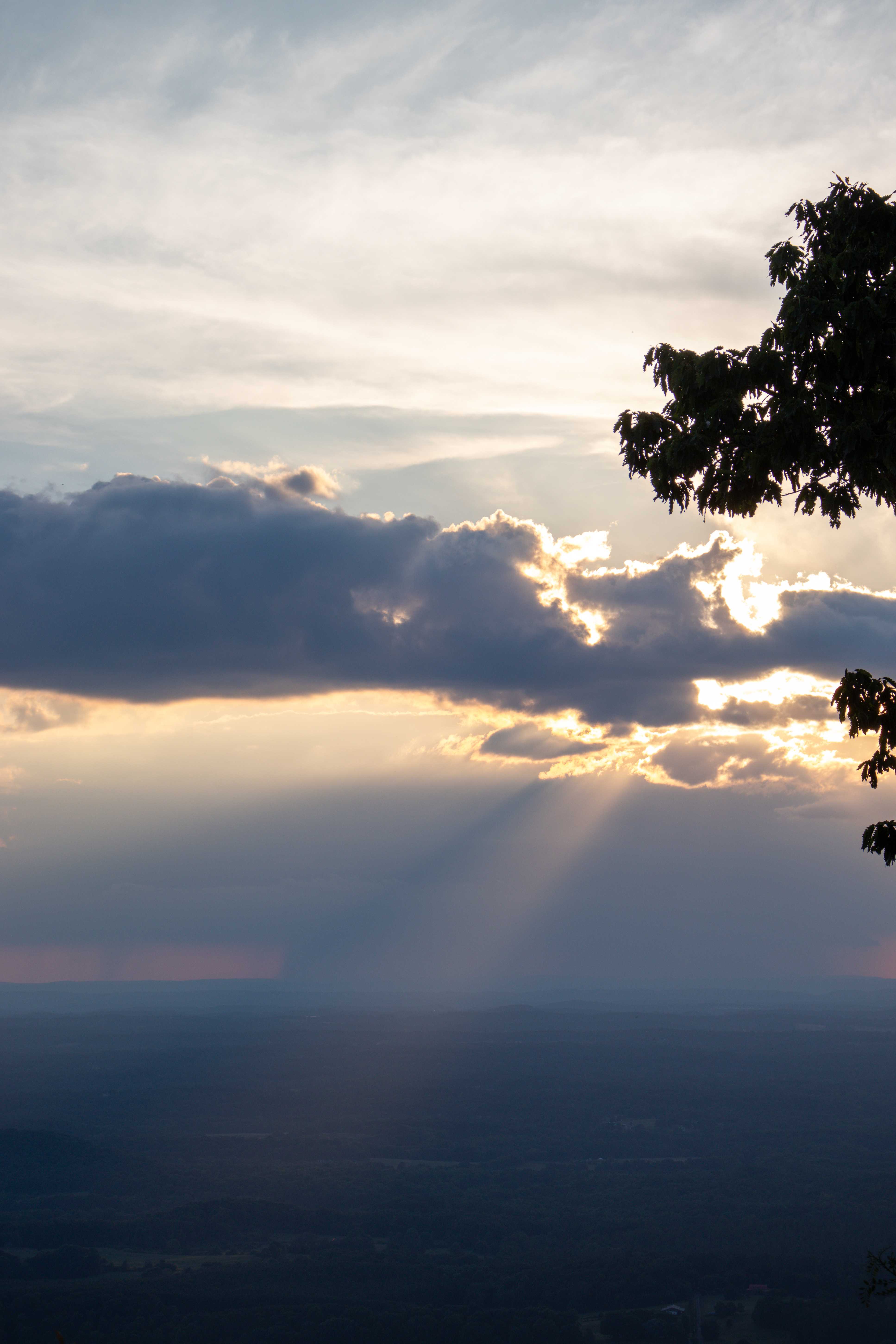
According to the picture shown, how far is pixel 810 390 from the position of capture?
838 inches

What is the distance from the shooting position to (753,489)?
73.4 feet

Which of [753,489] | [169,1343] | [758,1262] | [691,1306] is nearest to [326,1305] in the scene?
[169,1343]

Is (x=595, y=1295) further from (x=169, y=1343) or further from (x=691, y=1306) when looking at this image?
(x=169, y=1343)

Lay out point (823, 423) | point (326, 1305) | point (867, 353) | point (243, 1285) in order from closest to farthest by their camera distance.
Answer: point (867, 353) < point (823, 423) < point (326, 1305) < point (243, 1285)

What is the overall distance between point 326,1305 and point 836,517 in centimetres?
18228

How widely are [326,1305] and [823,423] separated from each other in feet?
603

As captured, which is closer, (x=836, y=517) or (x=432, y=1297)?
(x=836, y=517)

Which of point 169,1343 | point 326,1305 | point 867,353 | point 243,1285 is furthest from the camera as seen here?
point 243,1285

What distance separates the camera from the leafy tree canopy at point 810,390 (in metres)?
20.5

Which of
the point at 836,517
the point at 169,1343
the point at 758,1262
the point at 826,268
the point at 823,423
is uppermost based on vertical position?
the point at 826,268

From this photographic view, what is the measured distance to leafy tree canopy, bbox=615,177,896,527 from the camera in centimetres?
2048

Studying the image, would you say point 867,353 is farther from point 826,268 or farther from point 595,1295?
point 595,1295

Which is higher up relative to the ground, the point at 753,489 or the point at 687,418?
the point at 687,418

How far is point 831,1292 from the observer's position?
177 m
